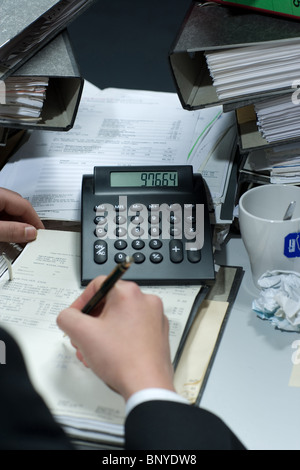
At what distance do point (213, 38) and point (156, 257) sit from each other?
327 millimetres

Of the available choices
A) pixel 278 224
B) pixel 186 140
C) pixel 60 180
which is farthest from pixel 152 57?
pixel 278 224

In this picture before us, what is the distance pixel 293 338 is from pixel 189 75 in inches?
17.4

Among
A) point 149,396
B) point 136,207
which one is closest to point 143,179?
point 136,207

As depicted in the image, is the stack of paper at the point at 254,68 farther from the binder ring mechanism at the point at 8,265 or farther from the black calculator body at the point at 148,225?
the binder ring mechanism at the point at 8,265

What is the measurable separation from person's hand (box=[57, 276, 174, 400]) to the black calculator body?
0.44ft

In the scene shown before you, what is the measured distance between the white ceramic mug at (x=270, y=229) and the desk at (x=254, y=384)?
64mm

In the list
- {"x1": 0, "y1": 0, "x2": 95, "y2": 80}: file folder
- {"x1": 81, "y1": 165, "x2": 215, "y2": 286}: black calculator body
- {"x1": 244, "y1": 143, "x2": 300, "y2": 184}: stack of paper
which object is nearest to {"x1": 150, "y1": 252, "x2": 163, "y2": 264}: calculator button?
{"x1": 81, "y1": 165, "x2": 215, "y2": 286}: black calculator body

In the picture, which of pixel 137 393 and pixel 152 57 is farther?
pixel 152 57

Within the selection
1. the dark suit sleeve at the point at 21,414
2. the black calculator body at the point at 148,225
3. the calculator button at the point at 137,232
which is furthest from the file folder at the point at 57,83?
the dark suit sleeve at the point at 21,414

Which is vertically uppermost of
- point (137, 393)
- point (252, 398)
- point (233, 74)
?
point (233, 74)

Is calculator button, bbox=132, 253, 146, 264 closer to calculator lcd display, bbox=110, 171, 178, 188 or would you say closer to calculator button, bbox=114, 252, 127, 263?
calculator button, bbox=114, 252, 127, 263

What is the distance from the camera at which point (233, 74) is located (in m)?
0.89

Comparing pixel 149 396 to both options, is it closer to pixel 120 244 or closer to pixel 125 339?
pixel 125 339
